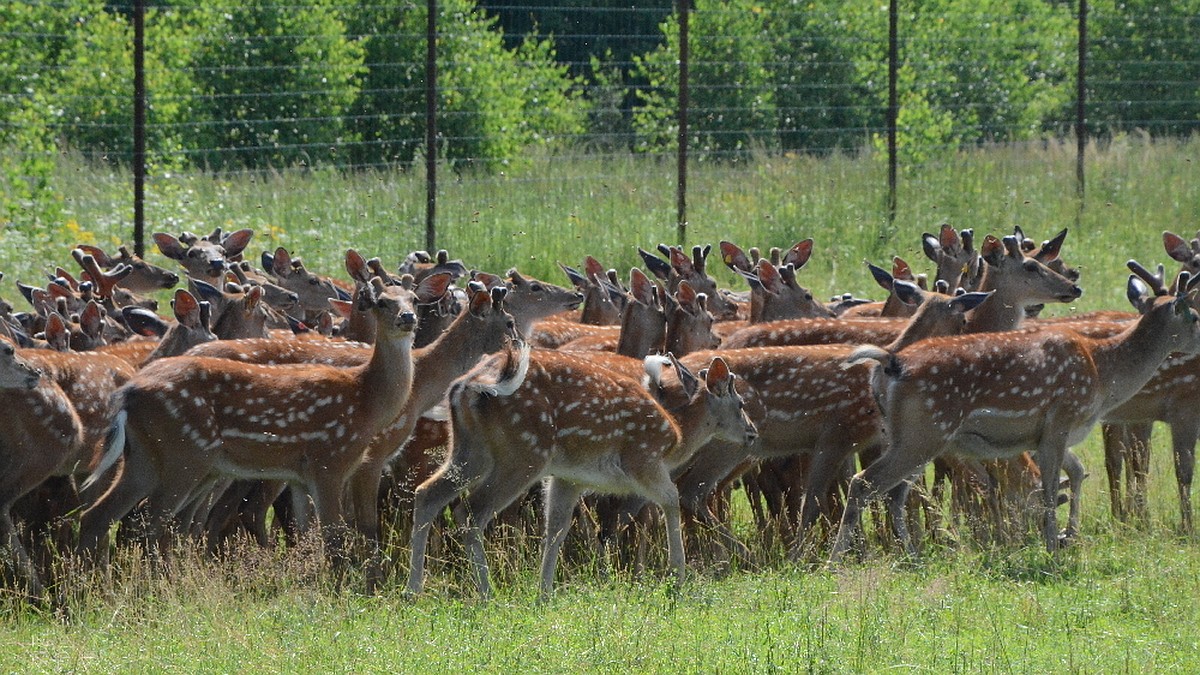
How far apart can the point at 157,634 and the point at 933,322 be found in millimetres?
5180

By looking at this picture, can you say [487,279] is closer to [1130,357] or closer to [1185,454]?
[1130,357]

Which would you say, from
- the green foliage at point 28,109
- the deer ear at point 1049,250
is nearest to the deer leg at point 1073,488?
the deer ear at point 1049,250

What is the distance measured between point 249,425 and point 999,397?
152 inches

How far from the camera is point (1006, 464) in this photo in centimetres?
1100

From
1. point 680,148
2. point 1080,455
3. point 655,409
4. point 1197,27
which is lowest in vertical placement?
point 1080,455

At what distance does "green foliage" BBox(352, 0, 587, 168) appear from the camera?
74.9ft

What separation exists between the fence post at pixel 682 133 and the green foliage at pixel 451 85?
2936mm

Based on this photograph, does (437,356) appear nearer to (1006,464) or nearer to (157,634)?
(157,634)

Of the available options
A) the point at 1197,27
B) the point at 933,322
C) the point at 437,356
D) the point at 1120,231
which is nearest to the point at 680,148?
the point at 1120,231

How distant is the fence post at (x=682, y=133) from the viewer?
1814 centimetres

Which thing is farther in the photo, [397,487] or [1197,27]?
[1197,27]

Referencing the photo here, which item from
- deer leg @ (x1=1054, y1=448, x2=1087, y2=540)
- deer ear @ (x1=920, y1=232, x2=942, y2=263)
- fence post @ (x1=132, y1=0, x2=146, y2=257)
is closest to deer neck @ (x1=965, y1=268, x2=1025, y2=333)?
deer leg @ (x1=1054, y1=448, x2=1087, y2=540)

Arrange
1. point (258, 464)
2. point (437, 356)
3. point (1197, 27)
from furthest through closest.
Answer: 1. point (1197, 27)
2. point (437, 356)
3. point (258, 464)

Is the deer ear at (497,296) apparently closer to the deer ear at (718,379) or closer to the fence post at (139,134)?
the deer ear at (718,379)
